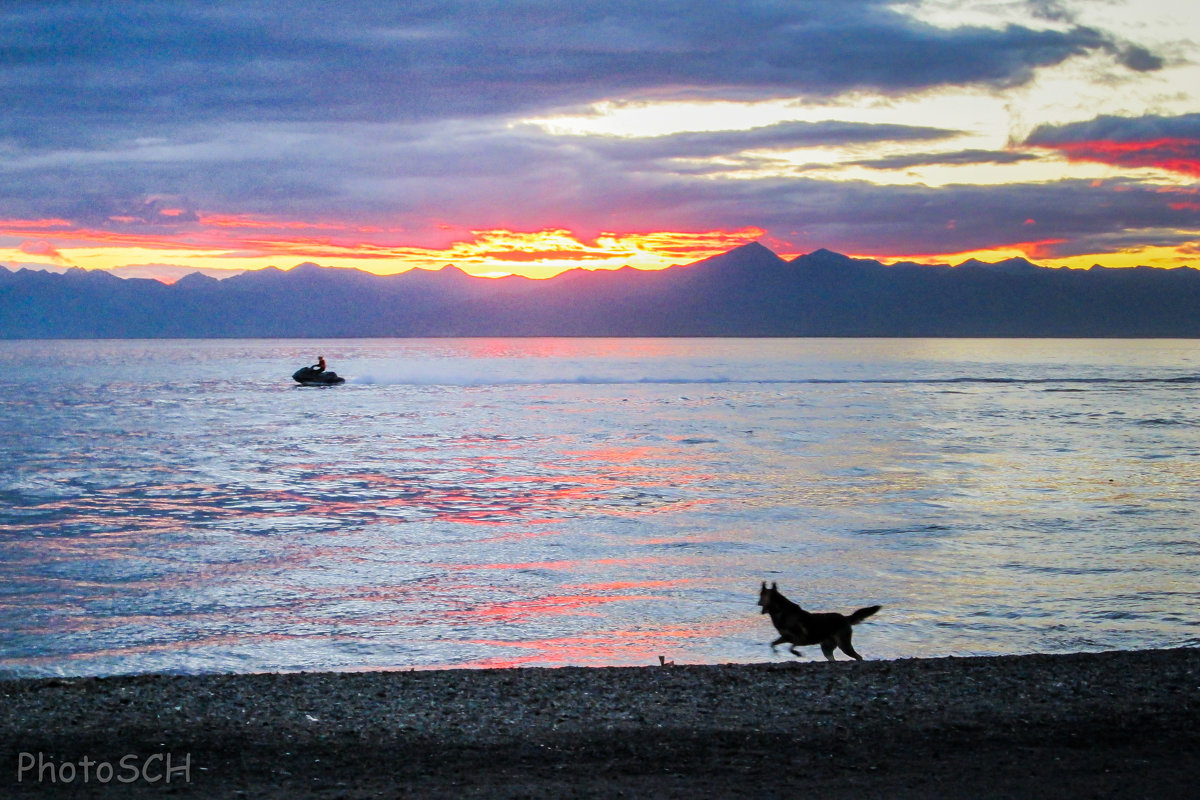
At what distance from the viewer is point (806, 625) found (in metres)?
9.66

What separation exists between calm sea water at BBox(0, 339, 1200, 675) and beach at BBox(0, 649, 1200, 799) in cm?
220

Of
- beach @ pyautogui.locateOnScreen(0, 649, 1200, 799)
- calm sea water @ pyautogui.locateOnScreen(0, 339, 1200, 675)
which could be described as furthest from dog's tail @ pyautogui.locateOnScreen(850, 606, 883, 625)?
calm sea water @ pyautogui.locateOnScreen(0, 339, 1200, 675)

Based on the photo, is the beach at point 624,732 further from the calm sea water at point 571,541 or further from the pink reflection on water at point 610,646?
the calm sea water at point 571,541

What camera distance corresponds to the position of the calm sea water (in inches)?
459

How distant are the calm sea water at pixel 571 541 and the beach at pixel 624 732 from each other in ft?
7.21

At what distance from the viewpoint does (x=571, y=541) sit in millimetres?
17734

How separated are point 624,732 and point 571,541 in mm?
10461

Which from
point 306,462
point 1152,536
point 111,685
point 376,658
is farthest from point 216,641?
point 306,462

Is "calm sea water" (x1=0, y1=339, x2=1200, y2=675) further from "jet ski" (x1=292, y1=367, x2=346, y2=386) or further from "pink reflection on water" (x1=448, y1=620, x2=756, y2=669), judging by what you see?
"jet ski" (x1=292, y1=367, x2=346, y2=386)

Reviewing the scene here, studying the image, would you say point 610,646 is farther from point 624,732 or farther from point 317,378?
point 317,378

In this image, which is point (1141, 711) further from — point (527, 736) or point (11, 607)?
point (11, 607)

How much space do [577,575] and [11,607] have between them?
708cm
